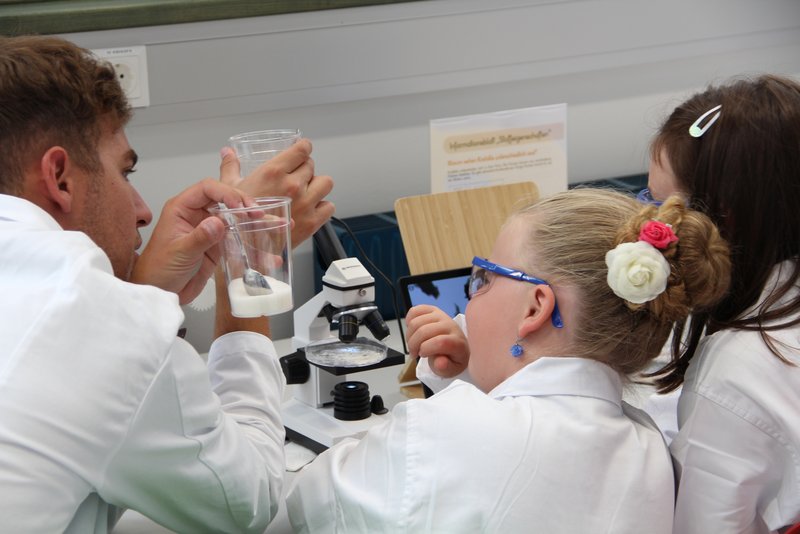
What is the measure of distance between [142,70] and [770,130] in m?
1.46

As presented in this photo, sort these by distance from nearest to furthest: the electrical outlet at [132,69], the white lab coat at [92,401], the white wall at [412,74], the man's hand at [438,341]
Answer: the white lab coat at [92,401] → the man's hand at [438,341] → the electrical outlet at [132,69] → the white wall at [412,74]

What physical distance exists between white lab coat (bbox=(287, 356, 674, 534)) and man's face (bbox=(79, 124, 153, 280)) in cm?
43

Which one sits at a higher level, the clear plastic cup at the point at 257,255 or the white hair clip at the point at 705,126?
the white hair clip at the point at 705,126

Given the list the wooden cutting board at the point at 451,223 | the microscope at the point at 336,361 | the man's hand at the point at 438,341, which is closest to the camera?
the man's hand at the point at 438,341

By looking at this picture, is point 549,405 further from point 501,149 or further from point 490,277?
point 501,149

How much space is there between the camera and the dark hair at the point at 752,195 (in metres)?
1.42

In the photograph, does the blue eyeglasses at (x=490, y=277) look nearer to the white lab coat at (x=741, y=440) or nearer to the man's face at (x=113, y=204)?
the white lab coat at (x=741, y=440)

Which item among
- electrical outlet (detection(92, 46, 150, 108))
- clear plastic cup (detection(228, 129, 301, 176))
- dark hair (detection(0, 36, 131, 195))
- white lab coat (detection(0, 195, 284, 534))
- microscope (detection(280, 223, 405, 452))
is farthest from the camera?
electrical outlet (detection(92, 46, 150, 108))

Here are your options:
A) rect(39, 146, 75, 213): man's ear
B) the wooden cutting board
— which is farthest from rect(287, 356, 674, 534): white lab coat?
the wooden cutting board

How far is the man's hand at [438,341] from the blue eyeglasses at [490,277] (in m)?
0.11

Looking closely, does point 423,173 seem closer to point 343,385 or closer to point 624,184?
point 624,184

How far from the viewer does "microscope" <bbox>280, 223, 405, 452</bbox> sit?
5.81 feet

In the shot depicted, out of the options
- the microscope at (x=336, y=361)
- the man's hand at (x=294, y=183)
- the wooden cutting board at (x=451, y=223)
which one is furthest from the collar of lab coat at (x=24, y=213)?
the wooden cutting board at (x=451, y=223)

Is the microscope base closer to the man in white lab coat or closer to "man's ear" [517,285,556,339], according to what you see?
the man in white lab coat
